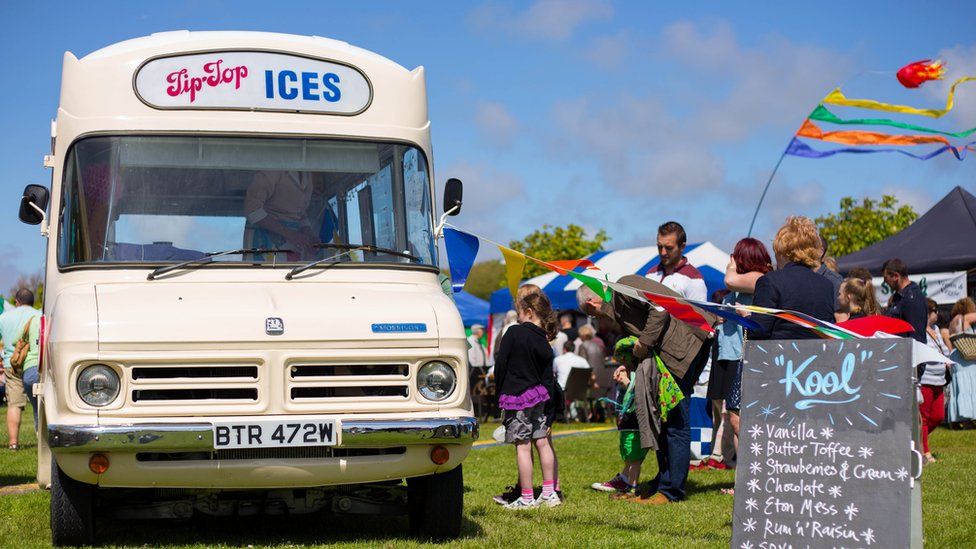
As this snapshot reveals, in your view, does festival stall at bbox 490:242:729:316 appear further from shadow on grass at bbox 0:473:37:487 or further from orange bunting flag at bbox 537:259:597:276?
orange bunting flag at bbox 537:259:597:276

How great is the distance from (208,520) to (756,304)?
13.3 feet

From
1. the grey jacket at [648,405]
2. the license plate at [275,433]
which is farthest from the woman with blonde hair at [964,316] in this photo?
the license plate at [275,433]

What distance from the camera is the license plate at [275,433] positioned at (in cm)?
599

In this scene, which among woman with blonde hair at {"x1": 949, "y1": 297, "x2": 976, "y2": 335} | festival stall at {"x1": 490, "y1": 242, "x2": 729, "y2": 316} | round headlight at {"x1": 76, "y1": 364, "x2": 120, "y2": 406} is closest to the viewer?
round headlight at {"x1": 76, "y1": 364, "x2": 120, "y2": 406}

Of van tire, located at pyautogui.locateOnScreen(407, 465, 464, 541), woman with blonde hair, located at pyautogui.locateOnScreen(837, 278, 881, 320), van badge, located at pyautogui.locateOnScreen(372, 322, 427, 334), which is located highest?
woman with blonde hair, located at pyautogui.locateOnScreen(837, 278, 881, 320)

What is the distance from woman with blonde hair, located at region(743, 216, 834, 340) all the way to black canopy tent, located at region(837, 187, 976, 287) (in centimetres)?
1215

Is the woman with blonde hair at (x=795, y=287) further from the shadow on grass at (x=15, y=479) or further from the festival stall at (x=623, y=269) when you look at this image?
the festival stall at (x=623, y=269)

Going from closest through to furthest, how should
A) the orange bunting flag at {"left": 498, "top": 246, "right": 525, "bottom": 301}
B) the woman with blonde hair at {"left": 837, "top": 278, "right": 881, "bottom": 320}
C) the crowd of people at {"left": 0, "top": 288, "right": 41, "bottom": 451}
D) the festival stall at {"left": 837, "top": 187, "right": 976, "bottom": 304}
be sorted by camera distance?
the orange bunting flag at {"left": 498, "top": 246, "right": 525, "bottom": 301} → the woman with blonde hair at {"left": 837, "top": 278, "right": 881, "bottom": 320} → the crowd of people at {"left": 0, "top": 288, "right": 41, "bottom": 451} → the festival stall at {"left": 837, "top": 187, "right": 976, "bottom": 304}

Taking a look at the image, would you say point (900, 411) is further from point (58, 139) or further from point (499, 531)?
point (58, 139)

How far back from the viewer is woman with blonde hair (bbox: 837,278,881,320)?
9.33 metres

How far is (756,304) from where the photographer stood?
6555mm

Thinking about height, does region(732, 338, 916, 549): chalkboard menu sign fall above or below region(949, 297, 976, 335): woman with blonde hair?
below

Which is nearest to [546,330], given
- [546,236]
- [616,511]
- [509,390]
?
[509,390]

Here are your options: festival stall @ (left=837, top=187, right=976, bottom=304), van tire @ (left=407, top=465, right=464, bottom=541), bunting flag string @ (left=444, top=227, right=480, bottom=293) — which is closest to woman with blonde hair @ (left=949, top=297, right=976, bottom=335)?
festival stall @ (left=837, top=187, right=976, bottom=304)
